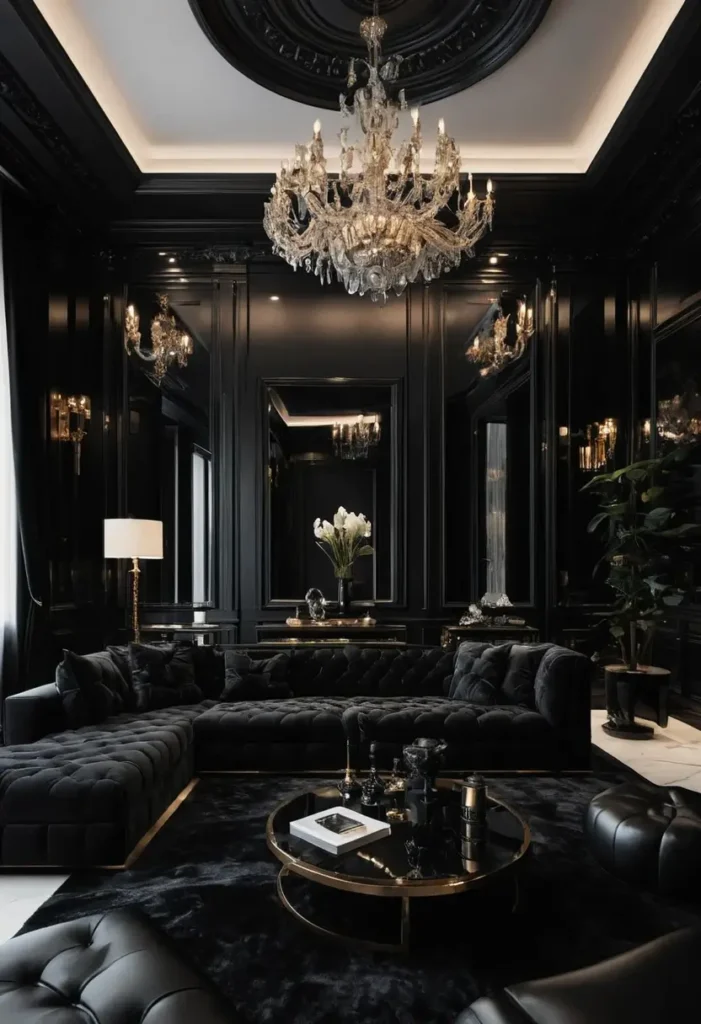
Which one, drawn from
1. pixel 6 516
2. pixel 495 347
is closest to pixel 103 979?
pixel 6 516

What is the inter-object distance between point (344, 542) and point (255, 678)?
6.01 ft

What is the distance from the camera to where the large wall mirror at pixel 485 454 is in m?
6.32

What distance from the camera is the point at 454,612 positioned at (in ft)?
20.7

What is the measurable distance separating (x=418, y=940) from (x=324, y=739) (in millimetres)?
1677

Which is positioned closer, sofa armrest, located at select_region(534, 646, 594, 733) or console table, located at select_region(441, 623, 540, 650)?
sofa armrest, located at select_region(534, 646, 594, 733)

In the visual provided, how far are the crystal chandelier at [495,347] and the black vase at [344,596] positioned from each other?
212 cm

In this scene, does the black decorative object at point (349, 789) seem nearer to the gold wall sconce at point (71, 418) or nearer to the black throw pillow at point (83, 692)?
the black throw pillow at point (83, 692)

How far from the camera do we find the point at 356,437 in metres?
6.38

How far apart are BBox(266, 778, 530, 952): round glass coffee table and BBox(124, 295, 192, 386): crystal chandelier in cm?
444

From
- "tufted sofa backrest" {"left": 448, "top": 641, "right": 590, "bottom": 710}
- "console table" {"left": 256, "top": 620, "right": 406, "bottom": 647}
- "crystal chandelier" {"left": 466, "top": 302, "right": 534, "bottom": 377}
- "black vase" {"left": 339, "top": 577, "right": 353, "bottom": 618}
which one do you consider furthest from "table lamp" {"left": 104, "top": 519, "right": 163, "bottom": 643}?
"crystal chandelier" {"left": 466, "top": 302, "right": 534, "bottom": 377}

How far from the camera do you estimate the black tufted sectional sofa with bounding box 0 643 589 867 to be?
2.84m

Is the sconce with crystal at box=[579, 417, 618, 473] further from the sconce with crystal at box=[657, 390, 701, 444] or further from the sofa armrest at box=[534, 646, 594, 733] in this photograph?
the sofa armrest at box=[534, 646, 594, 733]

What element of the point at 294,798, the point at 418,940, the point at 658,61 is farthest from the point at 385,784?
the point at 658,61

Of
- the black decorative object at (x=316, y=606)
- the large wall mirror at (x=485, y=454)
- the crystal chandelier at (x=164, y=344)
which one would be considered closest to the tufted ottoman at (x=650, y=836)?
the black decorative object at (x=316, y=606)
